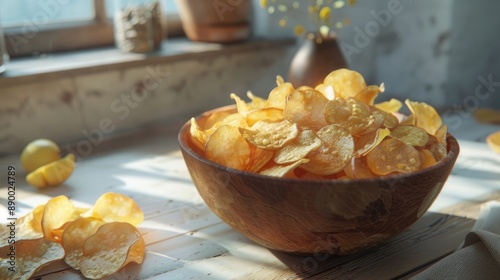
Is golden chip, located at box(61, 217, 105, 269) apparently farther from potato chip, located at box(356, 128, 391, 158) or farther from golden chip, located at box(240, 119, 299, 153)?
potato chip, located at box(356, 128, 391, 158)

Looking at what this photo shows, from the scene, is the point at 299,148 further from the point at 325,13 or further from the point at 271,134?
the point at 325,13

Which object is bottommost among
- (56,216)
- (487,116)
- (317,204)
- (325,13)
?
(487,116)


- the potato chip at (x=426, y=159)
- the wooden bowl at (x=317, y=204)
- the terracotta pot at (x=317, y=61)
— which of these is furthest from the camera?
the terracotta pot at (x=317, y=61)

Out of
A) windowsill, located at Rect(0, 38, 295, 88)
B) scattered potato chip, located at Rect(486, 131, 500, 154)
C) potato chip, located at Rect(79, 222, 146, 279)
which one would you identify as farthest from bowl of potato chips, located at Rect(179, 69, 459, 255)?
windowsill, located at Rect(0, 38, 295, 88)

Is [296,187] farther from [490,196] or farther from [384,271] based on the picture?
[490,196]

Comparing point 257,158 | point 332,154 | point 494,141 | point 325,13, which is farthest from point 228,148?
point 494,141

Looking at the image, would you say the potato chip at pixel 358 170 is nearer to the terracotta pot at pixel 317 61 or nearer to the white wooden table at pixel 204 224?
the white wooden table at pixel 204 224

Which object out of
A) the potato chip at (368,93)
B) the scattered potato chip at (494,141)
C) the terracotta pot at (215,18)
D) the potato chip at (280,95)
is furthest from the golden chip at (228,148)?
the terracotta pot at (215,18)

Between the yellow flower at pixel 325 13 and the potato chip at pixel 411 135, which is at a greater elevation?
the yellow flower at pixel 325 13
